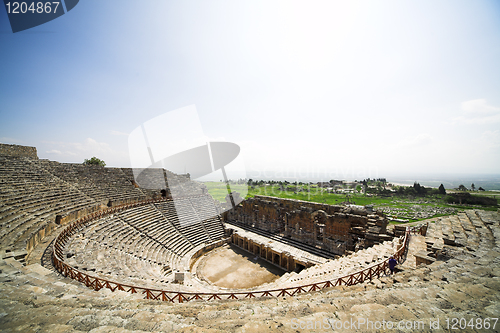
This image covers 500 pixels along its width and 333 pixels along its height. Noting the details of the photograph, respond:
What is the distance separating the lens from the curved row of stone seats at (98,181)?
733 inches

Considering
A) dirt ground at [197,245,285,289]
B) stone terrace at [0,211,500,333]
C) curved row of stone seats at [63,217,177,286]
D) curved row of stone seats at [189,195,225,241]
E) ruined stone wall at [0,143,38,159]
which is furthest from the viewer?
curved row of stone seats at [189,195,225,241]

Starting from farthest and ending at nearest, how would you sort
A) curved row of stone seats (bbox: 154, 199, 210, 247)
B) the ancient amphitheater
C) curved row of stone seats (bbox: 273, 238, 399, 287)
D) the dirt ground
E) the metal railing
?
curved row of stone seats (bbox: 154, 199, 210, 247), the dirt ground, curved row of stone seats (bbox: 273, 238, 399, 287), the metal railing, the ancient amphitheater

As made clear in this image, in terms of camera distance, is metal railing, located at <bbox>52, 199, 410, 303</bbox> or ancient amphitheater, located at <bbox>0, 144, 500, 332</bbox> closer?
ancient amphitheater, located at <bbox>0, 144, 500, 332</bbox>

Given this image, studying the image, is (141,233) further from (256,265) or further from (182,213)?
(256,265)

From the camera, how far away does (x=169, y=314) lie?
395cm

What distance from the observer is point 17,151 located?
1966 cm

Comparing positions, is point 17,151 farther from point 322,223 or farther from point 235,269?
point 322,223

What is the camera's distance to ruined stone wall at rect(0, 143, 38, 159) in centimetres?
1873

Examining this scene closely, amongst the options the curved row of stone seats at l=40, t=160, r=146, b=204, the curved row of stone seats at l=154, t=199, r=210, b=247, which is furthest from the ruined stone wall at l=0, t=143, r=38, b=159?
the curved row of stone seats at l=154, t=199, r=210, b=247

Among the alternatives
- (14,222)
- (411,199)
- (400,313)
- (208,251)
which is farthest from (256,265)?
(411,199)

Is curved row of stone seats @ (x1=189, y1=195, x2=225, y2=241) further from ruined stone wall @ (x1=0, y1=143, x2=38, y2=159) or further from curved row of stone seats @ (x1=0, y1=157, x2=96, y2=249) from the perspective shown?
ruined stone wall @ (x1=0, y1=143, x2=38, y2=159)

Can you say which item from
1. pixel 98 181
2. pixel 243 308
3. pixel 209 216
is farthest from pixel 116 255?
pixel 98 181

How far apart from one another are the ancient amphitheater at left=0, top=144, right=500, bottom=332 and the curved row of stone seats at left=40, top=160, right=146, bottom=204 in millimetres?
194

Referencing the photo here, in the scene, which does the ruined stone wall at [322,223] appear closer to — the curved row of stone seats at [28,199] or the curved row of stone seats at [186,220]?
the curved row of stone seats at [186,220]
